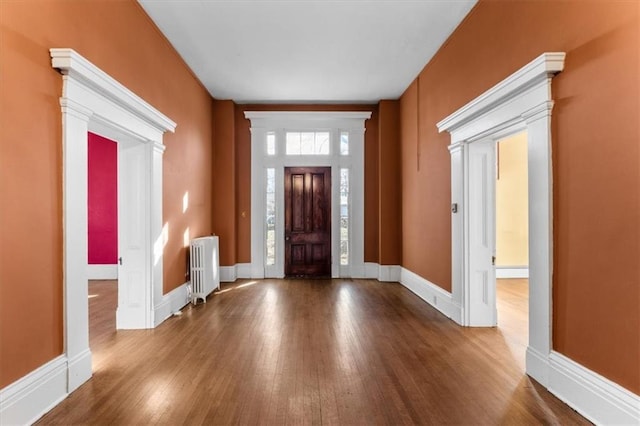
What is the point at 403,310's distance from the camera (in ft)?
16.9

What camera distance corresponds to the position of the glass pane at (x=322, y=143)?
774cm

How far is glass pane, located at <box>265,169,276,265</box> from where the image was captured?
25.0ft

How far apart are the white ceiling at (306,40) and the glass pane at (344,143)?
119cm

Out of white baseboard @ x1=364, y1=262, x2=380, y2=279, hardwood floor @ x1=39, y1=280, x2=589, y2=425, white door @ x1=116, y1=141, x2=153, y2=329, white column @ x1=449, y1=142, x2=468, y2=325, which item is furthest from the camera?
white baseboard @ x1=364, y1=262, x2=380, y2=279

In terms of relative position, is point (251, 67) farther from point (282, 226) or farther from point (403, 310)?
point (403, 310)

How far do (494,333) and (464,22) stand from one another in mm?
3639

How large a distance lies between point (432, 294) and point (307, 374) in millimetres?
2920

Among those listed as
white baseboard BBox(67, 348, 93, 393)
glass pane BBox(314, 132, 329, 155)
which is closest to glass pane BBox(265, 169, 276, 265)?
glass pane BBox(314, 132, 329, 155)

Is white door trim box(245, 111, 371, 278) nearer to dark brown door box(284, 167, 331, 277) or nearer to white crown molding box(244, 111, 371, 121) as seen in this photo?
white crown molding box(244, 111, 371, 121)

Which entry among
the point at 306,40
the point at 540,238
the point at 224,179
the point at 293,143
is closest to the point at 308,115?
the point at 293,143

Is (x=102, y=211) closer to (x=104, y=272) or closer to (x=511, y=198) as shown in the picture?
(x=104, y=272)

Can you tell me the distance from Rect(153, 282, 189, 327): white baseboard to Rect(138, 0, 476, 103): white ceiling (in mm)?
3383

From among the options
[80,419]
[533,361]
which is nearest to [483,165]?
[533,361]

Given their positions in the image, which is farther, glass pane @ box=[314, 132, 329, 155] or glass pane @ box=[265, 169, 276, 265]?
glass pane @ box=[314, 132, 329, 155]
